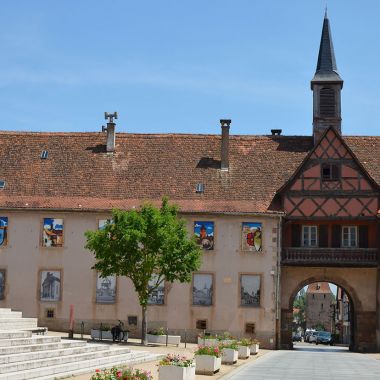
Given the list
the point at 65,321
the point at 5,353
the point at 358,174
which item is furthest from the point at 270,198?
the point at 5,353

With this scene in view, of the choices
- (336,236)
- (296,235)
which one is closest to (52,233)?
(296,235)

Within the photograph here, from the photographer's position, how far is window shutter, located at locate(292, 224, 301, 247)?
47.5 meters

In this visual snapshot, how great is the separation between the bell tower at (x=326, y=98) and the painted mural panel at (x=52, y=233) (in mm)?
16600

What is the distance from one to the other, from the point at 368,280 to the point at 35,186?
66.7 ft

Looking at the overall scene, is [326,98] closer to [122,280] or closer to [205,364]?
[122,280]

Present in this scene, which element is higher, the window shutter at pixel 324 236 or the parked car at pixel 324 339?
the window shutter at pixel 324 236

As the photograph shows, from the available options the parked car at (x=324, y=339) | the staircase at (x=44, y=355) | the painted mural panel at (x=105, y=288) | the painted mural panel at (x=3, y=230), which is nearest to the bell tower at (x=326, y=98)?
the painted mural panel at (x=105, y=288)

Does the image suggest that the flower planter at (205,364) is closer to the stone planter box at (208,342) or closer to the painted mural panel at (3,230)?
the stone planter box at (208,342)

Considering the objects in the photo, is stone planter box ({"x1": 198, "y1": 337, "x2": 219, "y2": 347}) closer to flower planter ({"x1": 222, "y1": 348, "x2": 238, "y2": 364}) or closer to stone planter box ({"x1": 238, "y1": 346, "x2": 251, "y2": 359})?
stone planter box ({"x1": 238, "y1": 346, "x2": 251, "y2": 359})

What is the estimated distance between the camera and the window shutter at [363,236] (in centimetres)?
4684

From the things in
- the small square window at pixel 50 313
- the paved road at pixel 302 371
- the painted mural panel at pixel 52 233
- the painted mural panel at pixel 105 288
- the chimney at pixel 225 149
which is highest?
the chimney at pixel 225 149

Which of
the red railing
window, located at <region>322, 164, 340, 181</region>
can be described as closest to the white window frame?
the red railing

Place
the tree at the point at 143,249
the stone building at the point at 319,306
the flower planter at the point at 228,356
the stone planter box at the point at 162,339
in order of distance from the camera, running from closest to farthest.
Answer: the flower planter at the point at 228,356
the tree at the point at 143,249
the stone planter box at the point at 162,339
the stone building at the point at 319,306

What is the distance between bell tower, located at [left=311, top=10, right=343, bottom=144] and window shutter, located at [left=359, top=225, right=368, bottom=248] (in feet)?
21.9
